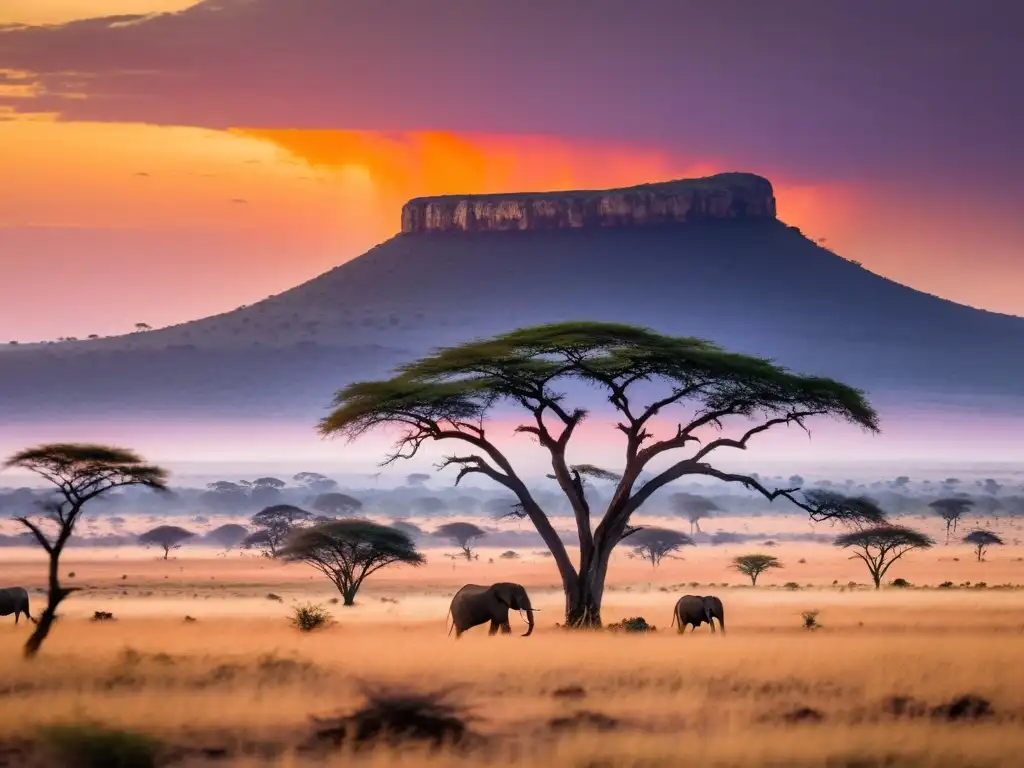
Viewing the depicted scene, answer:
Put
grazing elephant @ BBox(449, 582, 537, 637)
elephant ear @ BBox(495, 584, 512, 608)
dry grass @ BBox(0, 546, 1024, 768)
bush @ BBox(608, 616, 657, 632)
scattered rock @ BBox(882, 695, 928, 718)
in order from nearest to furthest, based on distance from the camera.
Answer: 1. dry grass @ BBox(0, 546, 1024, 768)
2. scattered rock @ BBox(882, 695, 928, 718)
3. grazing elephant @ BBox(449, 582, 537, 637)
4. elephant ear @ BBox(495, 584, 512, 608)
5. bush @ BBox(608, 616, 657, 632)

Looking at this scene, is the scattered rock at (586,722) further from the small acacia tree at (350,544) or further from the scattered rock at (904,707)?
the small acacia tree at (350,544)

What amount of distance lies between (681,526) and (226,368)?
6296 cm

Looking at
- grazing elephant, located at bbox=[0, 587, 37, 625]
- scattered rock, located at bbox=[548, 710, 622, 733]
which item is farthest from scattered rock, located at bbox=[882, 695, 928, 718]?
grazing elephant, located at bbox=[0, 587, 37, 625]

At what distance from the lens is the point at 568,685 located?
2342 cm

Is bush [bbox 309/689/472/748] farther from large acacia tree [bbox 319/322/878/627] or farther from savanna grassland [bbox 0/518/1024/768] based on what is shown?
large acacia tree [bbox 319/322/878/627]

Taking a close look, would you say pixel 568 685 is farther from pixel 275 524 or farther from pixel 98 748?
pixel 275 524

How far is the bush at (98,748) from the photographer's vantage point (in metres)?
16.2

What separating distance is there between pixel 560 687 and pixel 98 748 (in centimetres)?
815

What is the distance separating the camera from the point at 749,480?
3569 cm

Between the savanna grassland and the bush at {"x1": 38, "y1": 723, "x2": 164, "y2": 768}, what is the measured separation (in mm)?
53

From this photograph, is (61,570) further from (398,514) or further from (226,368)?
(226,368)

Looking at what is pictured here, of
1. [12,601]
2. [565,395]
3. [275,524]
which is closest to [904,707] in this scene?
[565,395]

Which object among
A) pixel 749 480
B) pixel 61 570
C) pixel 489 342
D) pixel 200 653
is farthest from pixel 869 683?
pixel 61 570

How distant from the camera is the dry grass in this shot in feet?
58.0
